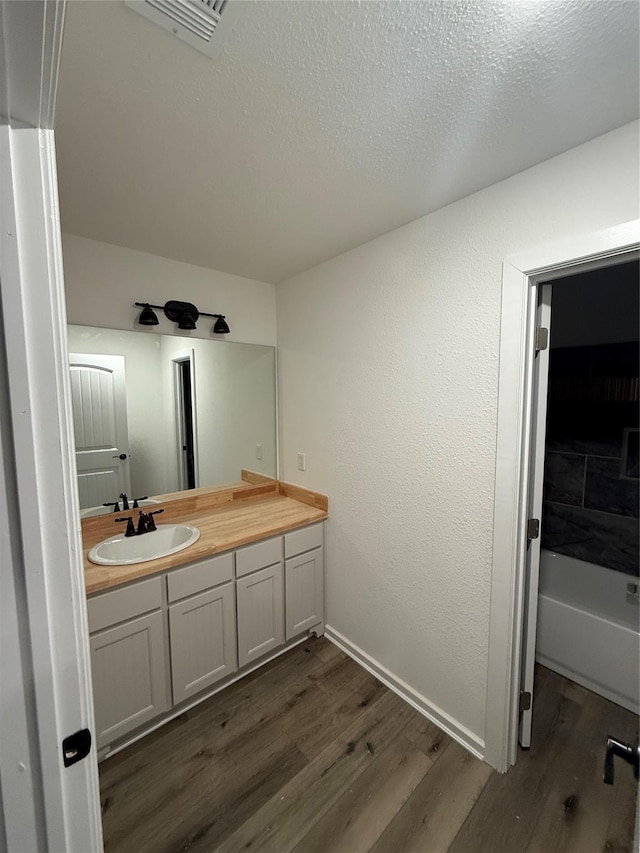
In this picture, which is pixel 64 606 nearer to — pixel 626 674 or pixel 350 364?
pixel 350 364

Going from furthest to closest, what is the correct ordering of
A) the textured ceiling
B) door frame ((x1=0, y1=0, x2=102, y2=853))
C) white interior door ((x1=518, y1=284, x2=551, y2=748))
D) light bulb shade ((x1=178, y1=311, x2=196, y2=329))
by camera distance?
light bulb shade ((x1=178, y1=311, x2=196, y2=329)) < white interior door ((x1=518, y1=284, x2=551, y2=748)) < the textured ceiling < door frame ((x1=0, y1=0, x2=102, y2=853))

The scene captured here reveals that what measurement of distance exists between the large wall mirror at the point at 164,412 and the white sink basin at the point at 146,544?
0.91ft

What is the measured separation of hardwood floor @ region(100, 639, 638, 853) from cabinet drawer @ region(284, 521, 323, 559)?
72 centimetres

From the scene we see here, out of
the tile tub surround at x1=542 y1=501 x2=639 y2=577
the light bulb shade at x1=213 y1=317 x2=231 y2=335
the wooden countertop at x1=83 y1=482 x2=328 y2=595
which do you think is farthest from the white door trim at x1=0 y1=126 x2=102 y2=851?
the tile tub surround at x1=542 y1=501 x2=639 y2=577

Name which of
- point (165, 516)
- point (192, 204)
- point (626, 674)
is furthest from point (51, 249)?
point (626, 674)

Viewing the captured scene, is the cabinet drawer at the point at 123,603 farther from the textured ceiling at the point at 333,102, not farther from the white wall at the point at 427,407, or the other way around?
the textured ceiling at the point at 333,102

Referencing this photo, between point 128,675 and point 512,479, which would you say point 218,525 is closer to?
point 128,675

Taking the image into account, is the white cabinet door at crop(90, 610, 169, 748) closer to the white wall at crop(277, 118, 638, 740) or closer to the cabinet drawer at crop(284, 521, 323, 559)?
the cabinet drawer at crop(284, 521, 323, 559)

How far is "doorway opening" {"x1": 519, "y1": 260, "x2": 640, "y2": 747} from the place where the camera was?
2.01 metres

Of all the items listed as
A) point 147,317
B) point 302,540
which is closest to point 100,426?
point 147,317

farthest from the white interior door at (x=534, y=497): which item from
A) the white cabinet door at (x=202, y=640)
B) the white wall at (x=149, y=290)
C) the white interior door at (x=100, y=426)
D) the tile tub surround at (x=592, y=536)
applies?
the white interior door at (x=100, y=426)

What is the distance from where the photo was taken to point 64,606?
0.56 metres

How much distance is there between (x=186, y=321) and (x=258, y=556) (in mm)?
1470

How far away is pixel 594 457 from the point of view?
2.38 metres
